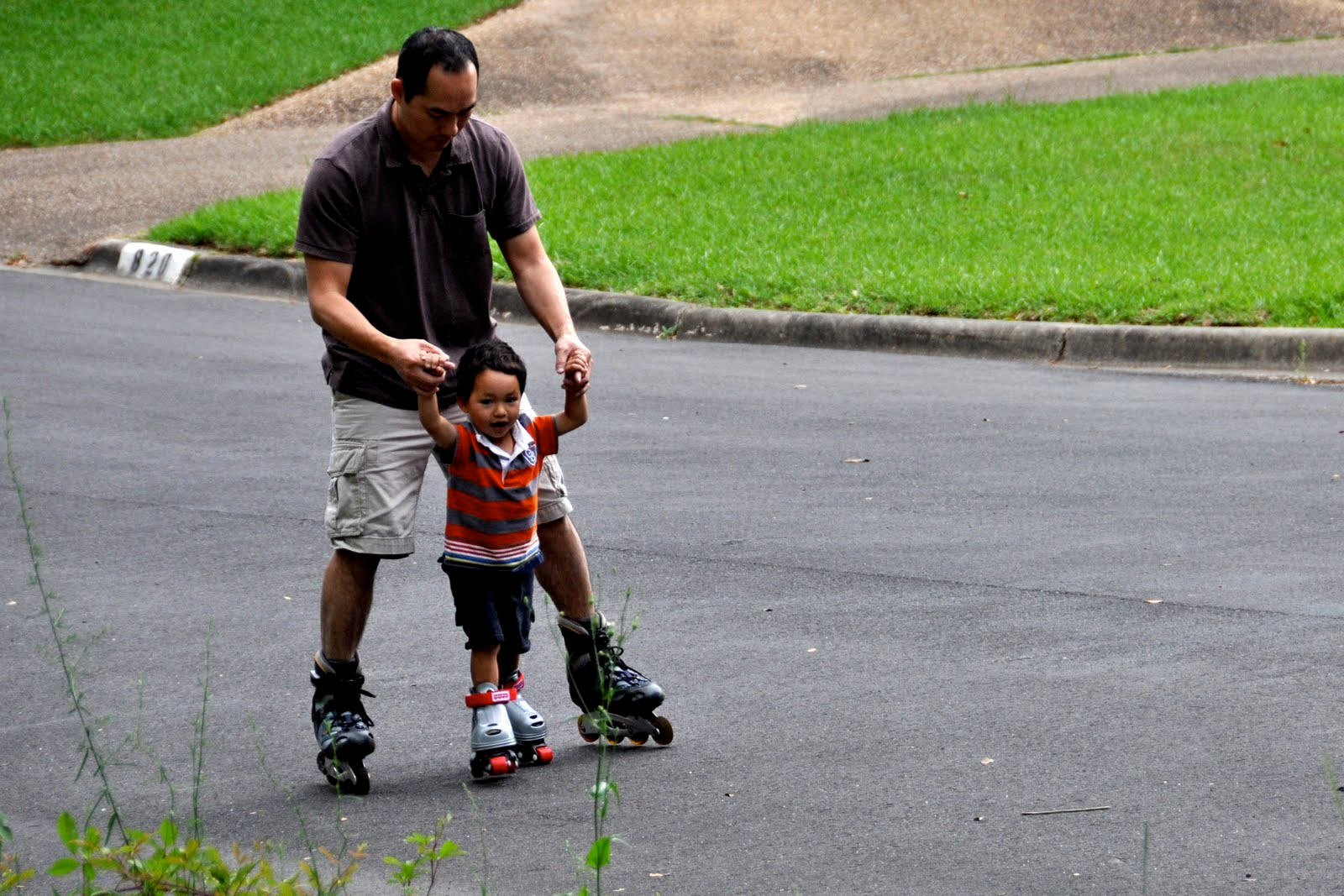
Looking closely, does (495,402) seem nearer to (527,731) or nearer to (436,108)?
(436,108)

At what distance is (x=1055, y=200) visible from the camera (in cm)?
1345

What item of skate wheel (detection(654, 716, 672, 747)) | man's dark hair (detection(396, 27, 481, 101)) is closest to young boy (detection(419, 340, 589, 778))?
skate wheel (detection(654, 716, 672, 747))

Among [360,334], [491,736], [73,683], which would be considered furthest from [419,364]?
[73,683]

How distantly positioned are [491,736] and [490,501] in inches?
21.3

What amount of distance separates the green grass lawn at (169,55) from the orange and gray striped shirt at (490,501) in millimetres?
14345

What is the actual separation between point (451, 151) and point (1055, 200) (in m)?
9.53

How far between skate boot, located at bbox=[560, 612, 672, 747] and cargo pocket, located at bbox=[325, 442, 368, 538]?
2.00 ft

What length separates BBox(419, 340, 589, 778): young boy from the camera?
14.5 ft

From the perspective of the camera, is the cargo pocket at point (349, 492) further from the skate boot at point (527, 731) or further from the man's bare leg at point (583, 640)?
the skate boot at point (527, 731)

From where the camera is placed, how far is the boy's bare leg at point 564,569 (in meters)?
4.76

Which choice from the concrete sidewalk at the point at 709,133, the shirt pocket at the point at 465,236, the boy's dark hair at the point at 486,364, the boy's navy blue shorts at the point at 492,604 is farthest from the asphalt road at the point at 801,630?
the shirt pocket at the point at 465,236

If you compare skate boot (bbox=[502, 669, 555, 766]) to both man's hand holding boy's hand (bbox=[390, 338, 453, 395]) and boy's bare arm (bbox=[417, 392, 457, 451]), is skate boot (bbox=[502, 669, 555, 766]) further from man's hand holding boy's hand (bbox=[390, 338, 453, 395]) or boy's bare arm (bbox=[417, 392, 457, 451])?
man's hand holding boy's hand (bbox=[390, 338, 453, 395])

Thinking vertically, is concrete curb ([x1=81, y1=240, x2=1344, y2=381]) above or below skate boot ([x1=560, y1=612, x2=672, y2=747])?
above

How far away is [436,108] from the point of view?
14.2 feet
